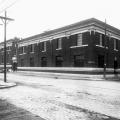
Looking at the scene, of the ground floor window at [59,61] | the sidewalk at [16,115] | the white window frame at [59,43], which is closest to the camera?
the sidewalk at [16,115]

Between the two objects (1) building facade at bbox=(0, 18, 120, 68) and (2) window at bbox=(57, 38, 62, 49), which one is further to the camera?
(2) window at bbox=(57, 38, 62, 49)

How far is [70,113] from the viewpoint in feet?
21.1

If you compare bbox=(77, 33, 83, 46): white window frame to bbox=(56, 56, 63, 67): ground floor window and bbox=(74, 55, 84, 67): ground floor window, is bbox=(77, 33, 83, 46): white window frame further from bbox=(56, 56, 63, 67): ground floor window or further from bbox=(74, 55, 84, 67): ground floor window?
bbox=(56, 56, 63, 67): ground floor window

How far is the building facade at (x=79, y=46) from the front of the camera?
91.3 ft

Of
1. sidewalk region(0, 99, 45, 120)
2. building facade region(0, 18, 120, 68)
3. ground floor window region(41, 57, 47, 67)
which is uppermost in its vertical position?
building facade region(0, 18, 120, 68)

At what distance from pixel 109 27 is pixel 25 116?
94.1 feet

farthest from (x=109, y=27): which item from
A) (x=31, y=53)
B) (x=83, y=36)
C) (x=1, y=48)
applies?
(x=1, y=48)

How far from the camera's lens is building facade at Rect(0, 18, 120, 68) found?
27.8m

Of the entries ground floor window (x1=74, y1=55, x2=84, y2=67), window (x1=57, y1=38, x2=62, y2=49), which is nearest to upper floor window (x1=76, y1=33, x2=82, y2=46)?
ground floor window (x1=74, y1=55, x2=84, y2=67)

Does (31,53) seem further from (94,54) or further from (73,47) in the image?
(94,54)

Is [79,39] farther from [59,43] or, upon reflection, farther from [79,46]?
[59,43]

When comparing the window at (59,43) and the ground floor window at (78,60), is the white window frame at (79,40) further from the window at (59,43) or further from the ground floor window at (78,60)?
the window at (59,43)

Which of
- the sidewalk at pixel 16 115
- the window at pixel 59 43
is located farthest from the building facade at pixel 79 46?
the sidewalk at pixel 16 115

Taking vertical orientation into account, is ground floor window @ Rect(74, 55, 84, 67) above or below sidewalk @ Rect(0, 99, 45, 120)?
above
